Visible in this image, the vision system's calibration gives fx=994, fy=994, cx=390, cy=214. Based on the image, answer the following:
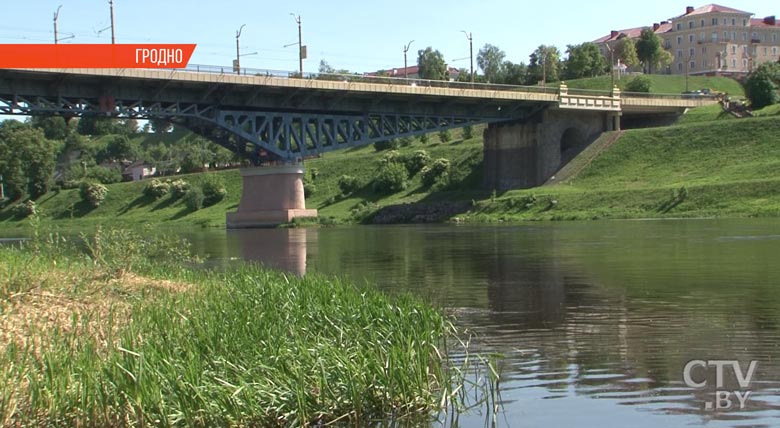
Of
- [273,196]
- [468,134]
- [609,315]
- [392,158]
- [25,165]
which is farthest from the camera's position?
[25,165]

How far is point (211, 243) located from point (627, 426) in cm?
4930

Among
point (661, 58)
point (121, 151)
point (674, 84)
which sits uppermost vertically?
point (661, 58)

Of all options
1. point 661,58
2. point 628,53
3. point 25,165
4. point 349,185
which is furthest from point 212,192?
point 661,58

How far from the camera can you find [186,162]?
13025cm

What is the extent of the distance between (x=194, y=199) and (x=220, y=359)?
9695cm

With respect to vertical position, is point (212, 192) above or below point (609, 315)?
above

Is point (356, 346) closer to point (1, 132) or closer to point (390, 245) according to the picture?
point (390, 245)

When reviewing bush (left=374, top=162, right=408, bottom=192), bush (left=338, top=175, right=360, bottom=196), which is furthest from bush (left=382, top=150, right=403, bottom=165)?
bush (left=338, top=175, right=360, bottom=196)

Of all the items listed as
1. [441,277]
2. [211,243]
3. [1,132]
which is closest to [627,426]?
[441,277]

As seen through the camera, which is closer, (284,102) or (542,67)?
(284,102)

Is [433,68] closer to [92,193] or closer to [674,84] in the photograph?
[674,84]

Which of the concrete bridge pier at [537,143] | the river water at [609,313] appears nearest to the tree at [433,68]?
the concrete bridge pier at [537,143]

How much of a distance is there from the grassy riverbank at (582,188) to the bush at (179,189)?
1253mm

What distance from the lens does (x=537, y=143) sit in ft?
304
